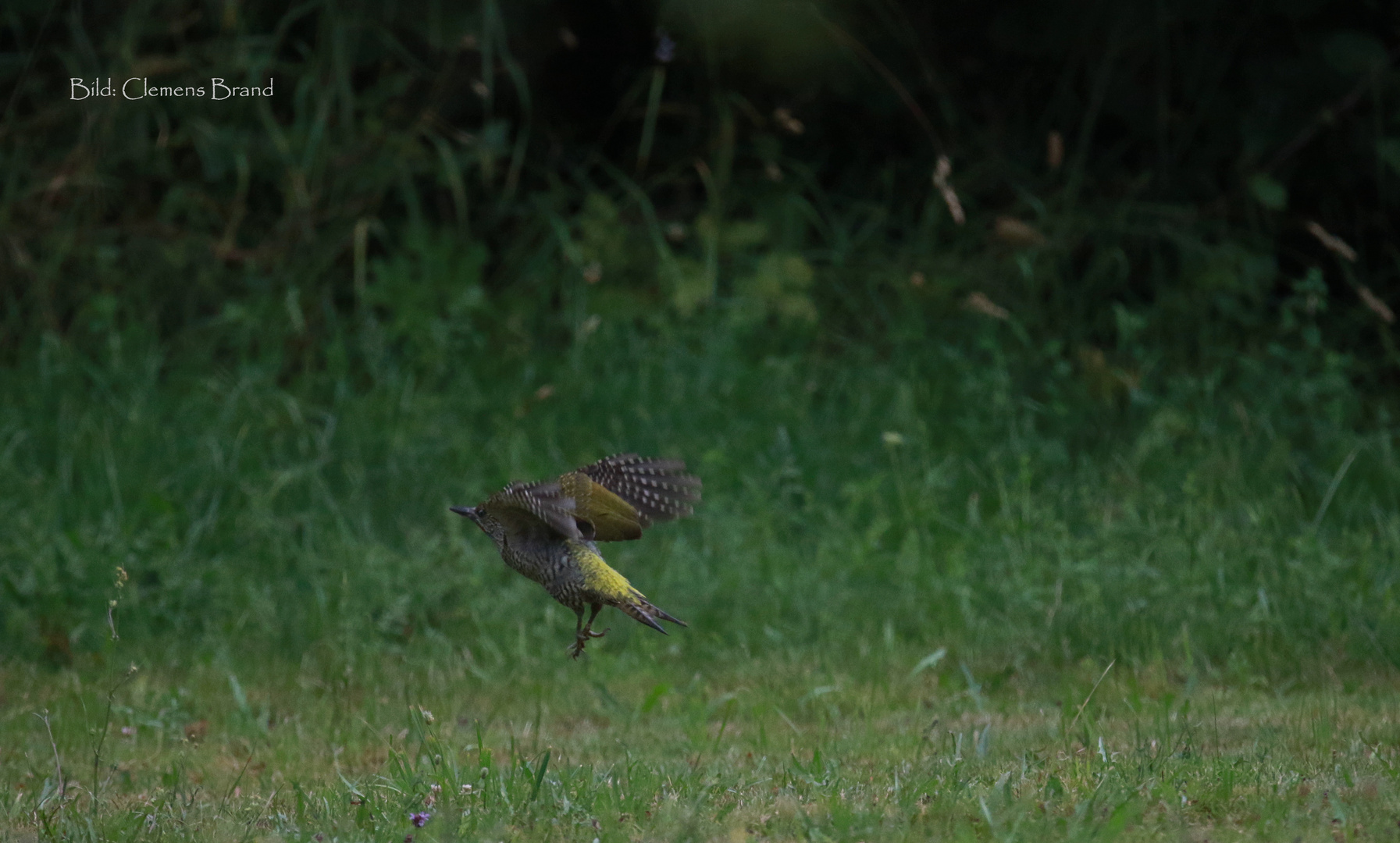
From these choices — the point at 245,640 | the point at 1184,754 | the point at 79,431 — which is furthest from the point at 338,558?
the point at 1184,754

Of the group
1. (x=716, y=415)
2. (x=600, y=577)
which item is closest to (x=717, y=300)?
(x=716, y=415)

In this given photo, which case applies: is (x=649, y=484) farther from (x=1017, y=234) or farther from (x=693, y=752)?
(x=1017, y=234)

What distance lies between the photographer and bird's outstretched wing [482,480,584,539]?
405 centimetres

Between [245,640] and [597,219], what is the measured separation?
3853 millimetres

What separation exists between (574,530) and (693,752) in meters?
1.21

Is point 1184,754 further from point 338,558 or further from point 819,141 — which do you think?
point 819,141

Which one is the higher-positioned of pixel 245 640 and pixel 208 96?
pixel 208 96

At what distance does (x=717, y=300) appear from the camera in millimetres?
9055

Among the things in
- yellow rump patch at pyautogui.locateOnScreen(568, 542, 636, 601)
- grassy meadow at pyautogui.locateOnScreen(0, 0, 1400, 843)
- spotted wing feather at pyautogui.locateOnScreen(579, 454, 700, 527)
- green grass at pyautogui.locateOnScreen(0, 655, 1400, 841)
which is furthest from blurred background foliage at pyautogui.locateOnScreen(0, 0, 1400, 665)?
yellow rump patch at pyautogui.locateOnScreen(568, 542, 636, 601)

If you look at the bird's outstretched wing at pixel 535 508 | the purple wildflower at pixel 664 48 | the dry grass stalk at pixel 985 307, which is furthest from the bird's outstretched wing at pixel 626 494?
the purple wildflower at pixel 664 48

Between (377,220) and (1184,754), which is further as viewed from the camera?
(377,220)

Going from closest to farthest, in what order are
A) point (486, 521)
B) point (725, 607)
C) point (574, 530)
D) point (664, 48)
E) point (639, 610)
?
point (574, 530) → point (639, 610) → point (486, 521) → point (725, 607) → point (664, 48)

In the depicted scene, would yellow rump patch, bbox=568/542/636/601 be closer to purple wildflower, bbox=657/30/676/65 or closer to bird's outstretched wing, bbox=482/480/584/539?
bird's outstretched wing, bbox=482/480/584/539

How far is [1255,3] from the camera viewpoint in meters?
9.48
